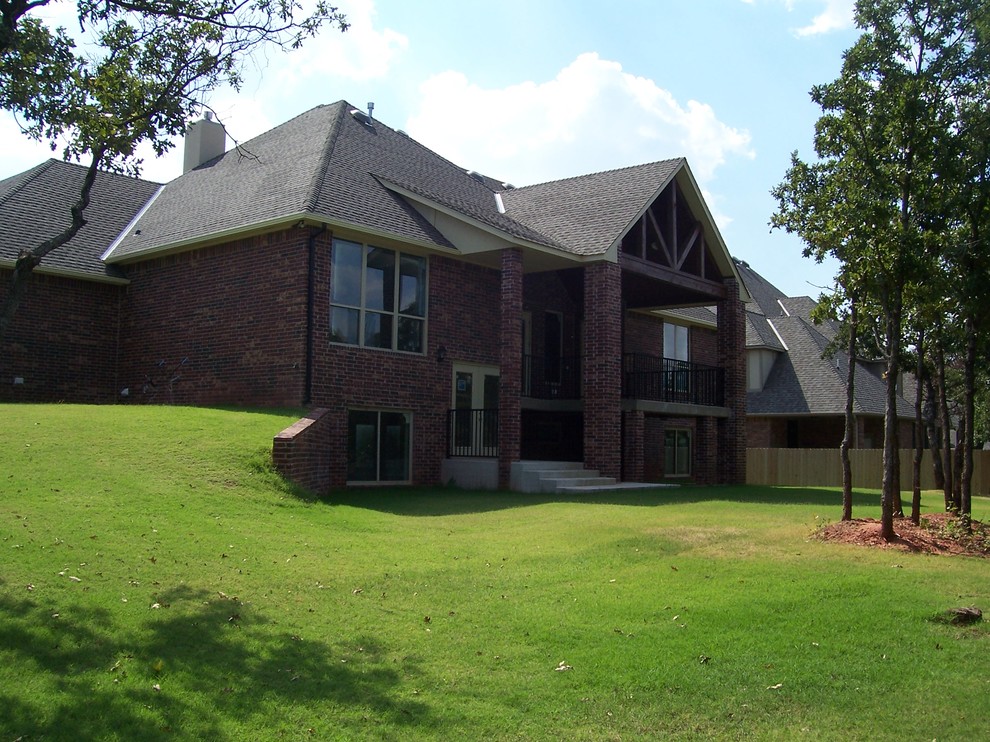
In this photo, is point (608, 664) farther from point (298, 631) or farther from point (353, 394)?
point (353, 394)

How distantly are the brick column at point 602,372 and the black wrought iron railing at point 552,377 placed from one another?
286cm

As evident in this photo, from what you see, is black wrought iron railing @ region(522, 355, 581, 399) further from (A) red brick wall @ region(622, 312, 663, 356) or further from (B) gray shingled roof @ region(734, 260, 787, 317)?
(B) gray shingled roof @ region(734, 260, 787, 317)

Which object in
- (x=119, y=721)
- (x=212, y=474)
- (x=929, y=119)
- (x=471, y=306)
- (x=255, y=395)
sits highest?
(x=929, y=119)

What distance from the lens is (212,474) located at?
12266 mm

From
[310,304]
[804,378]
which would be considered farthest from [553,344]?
[804,378]

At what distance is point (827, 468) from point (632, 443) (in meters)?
11.3

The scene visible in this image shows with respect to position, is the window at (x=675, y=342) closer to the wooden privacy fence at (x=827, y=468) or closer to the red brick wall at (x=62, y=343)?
the wooden privacy fence at (x=827, y=468)

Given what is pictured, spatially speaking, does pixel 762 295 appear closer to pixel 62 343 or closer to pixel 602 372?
pixel 602 372

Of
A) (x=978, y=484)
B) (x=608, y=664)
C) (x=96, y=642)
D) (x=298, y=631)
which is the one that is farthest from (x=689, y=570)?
(x=978, y=484)

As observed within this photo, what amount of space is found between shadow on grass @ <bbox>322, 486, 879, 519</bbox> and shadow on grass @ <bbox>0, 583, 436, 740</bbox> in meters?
7.53

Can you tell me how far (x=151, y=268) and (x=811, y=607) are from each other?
16.5m

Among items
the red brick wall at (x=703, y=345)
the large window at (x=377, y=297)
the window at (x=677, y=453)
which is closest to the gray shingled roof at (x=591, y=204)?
the large window at (x=377, y=297)

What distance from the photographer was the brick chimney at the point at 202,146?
25.8 m

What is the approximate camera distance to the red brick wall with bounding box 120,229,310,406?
17.3 metres
